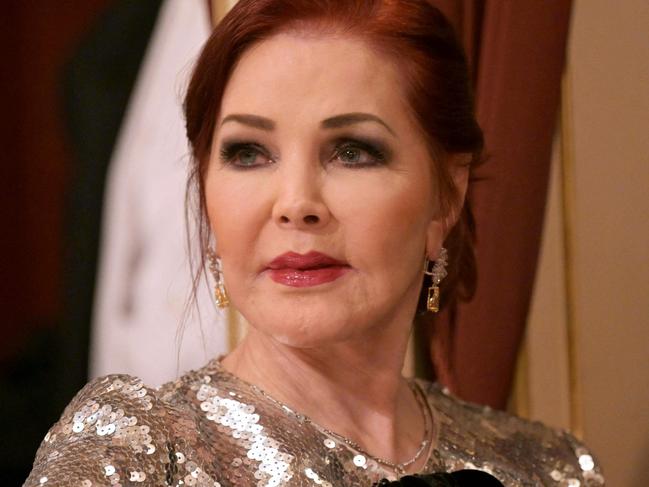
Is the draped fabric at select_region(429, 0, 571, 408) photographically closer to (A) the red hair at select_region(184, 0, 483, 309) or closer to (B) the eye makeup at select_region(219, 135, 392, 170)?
(A) the red hair at select_region(184, 0, 483, 309)

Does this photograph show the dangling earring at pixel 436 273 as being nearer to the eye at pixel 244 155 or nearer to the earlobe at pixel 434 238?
the earlobe at pixel 434 238

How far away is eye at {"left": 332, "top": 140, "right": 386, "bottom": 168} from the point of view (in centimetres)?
99

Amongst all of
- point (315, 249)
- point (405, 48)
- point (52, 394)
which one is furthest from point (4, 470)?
point (405, 48)

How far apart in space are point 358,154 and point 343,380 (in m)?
0.24

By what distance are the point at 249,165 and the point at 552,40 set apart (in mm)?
593

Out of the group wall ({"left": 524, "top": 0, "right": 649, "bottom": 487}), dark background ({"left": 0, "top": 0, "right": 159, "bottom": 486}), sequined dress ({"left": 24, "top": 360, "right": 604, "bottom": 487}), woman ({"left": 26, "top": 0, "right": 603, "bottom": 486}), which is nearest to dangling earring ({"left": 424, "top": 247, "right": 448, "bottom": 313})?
woman ({"left": 26, "top": 0, "right": 603, "bottom": 486})

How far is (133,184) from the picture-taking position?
4.85ft

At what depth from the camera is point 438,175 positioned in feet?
3.51

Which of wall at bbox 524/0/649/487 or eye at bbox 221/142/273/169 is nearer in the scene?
eye at bbox 221/142/273/169

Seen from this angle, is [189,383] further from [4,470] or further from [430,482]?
[4,470]

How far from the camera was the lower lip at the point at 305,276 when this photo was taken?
3.14 feet

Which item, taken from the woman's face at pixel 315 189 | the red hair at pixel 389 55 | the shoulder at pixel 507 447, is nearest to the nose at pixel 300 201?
the woman's face at pixel 315 189

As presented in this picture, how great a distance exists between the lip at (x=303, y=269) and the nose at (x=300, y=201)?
0.03 meters

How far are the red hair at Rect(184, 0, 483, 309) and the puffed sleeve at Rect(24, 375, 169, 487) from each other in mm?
277
